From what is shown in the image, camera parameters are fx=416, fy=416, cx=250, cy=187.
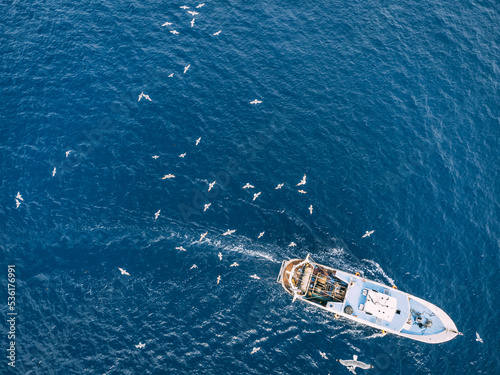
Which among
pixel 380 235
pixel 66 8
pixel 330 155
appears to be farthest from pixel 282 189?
pixel 66 8

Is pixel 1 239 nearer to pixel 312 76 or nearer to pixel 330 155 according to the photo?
pixel 330 155

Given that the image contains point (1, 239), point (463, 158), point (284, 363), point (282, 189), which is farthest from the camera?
point (463, 158)

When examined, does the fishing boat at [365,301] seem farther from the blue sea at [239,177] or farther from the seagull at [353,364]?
the seagull at [353,364]

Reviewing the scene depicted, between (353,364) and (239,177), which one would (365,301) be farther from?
(239,177)

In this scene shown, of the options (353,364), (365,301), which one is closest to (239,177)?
(365,301)

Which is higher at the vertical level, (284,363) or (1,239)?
(1,239)

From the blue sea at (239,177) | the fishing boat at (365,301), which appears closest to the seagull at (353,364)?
the blue sea at (239,177)

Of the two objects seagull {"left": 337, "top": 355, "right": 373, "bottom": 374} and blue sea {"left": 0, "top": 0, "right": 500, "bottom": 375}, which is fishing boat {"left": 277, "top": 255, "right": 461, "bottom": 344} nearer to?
blue sea {"left": 0, "top": 0, "right": 500, "bottom": 375}
